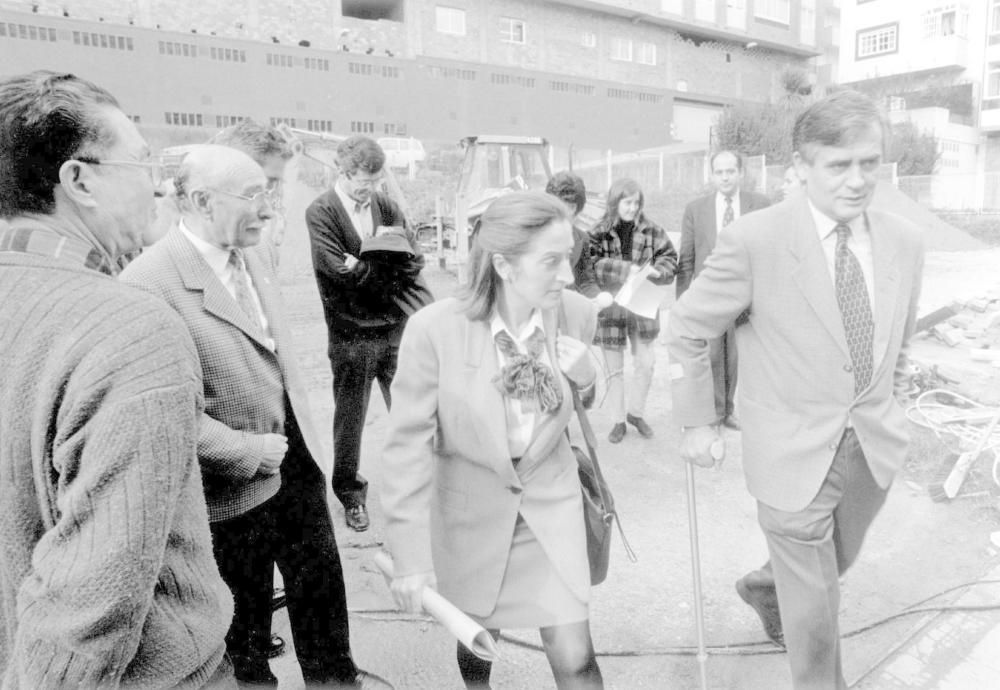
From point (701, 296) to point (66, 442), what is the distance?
6.31 feet

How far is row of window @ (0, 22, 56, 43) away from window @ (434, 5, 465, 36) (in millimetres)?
13417

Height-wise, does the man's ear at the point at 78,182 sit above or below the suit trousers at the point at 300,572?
above

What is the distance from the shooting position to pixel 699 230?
522cm

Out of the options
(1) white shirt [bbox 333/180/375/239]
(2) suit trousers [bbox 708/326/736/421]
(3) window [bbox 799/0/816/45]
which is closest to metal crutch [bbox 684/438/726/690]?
(1) white shirt [bbox 333/180/375/239]

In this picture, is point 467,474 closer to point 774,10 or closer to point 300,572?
point 300,572

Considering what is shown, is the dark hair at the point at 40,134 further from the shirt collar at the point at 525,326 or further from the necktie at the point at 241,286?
the shirt collar at the point at 525,326

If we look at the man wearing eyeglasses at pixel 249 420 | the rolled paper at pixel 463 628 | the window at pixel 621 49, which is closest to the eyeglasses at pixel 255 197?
the man wearing eyeglasses at pixel 249 420

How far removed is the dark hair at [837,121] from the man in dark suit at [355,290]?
207 cm

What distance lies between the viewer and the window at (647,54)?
118ft

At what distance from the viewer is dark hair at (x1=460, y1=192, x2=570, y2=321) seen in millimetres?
2176

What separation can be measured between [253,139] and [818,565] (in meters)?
2.38

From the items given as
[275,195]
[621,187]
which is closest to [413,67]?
[621,187]

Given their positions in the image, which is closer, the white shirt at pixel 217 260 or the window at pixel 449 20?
the white shirt at pixel 217 260

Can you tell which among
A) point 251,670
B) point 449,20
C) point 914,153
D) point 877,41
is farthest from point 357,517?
point 877,41
